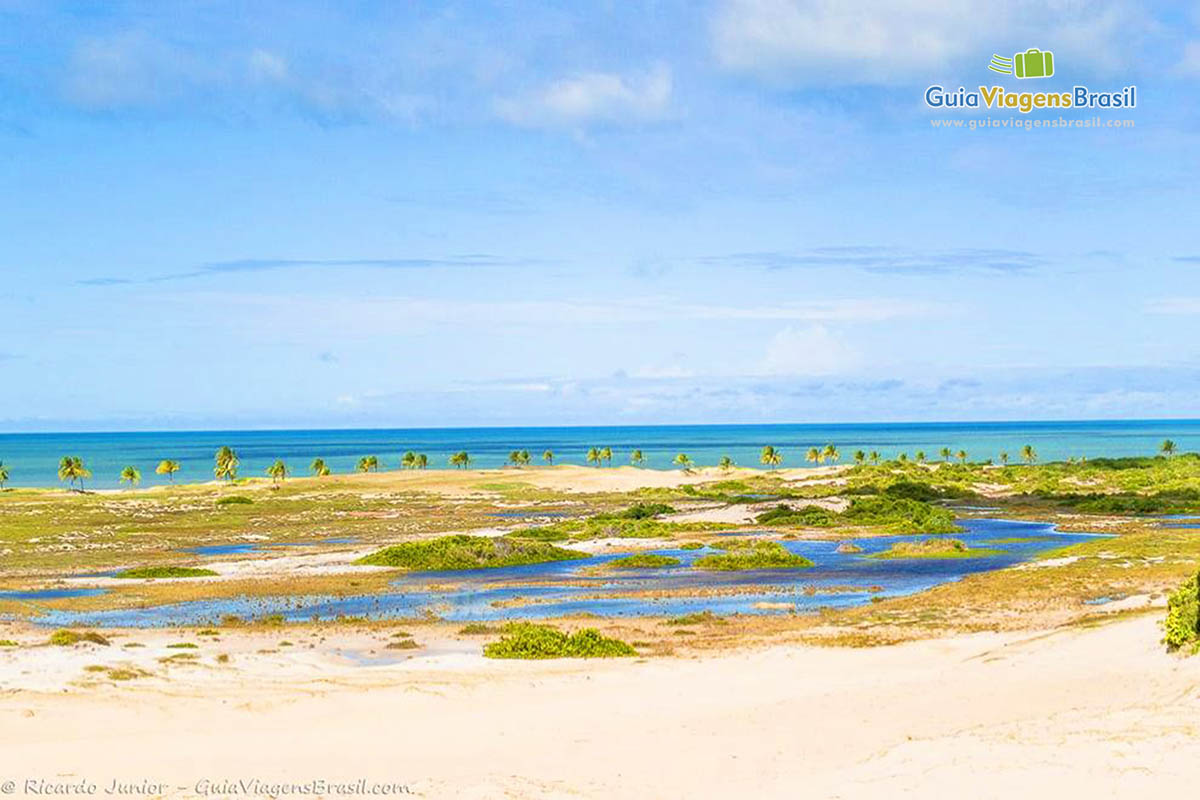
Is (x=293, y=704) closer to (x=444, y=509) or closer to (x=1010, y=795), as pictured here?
(x=1010, y=795)

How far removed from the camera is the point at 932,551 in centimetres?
6366

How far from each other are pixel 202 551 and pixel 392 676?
48.0 meters

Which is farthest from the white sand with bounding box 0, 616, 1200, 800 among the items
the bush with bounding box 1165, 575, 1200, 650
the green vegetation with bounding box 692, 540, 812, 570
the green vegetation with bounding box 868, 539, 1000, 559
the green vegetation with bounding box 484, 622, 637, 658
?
the green vegetation with bounding box 868, 539, 1000, 559

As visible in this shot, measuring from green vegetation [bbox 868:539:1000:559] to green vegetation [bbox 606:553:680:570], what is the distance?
1151cm

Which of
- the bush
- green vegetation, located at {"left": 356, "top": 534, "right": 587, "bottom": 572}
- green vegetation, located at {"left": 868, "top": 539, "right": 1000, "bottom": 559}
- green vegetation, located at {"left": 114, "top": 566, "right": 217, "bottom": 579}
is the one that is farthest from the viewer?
green vegetation, located at {"left": 868, "top": 539, "right": 1000, "bottom": 559}

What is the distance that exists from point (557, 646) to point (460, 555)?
96.7ft

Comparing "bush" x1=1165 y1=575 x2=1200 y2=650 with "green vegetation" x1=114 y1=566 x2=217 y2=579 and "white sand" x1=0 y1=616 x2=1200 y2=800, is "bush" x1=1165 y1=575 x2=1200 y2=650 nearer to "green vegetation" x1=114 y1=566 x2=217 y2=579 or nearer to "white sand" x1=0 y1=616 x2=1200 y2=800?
"white sand" x1=0 y1=616 x2=1200 y2=800

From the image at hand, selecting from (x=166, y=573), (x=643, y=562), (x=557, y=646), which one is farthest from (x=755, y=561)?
(x=166, y=573)

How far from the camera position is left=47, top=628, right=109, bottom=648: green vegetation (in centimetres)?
3397

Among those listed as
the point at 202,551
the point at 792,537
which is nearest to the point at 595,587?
the point at 792,537

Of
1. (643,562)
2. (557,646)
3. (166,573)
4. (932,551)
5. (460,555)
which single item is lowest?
(932,551)

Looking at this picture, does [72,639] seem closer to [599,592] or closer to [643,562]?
[599,592]

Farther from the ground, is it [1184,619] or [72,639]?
[1184,619]

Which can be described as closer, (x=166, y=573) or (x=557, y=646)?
(x=557, y=646)
